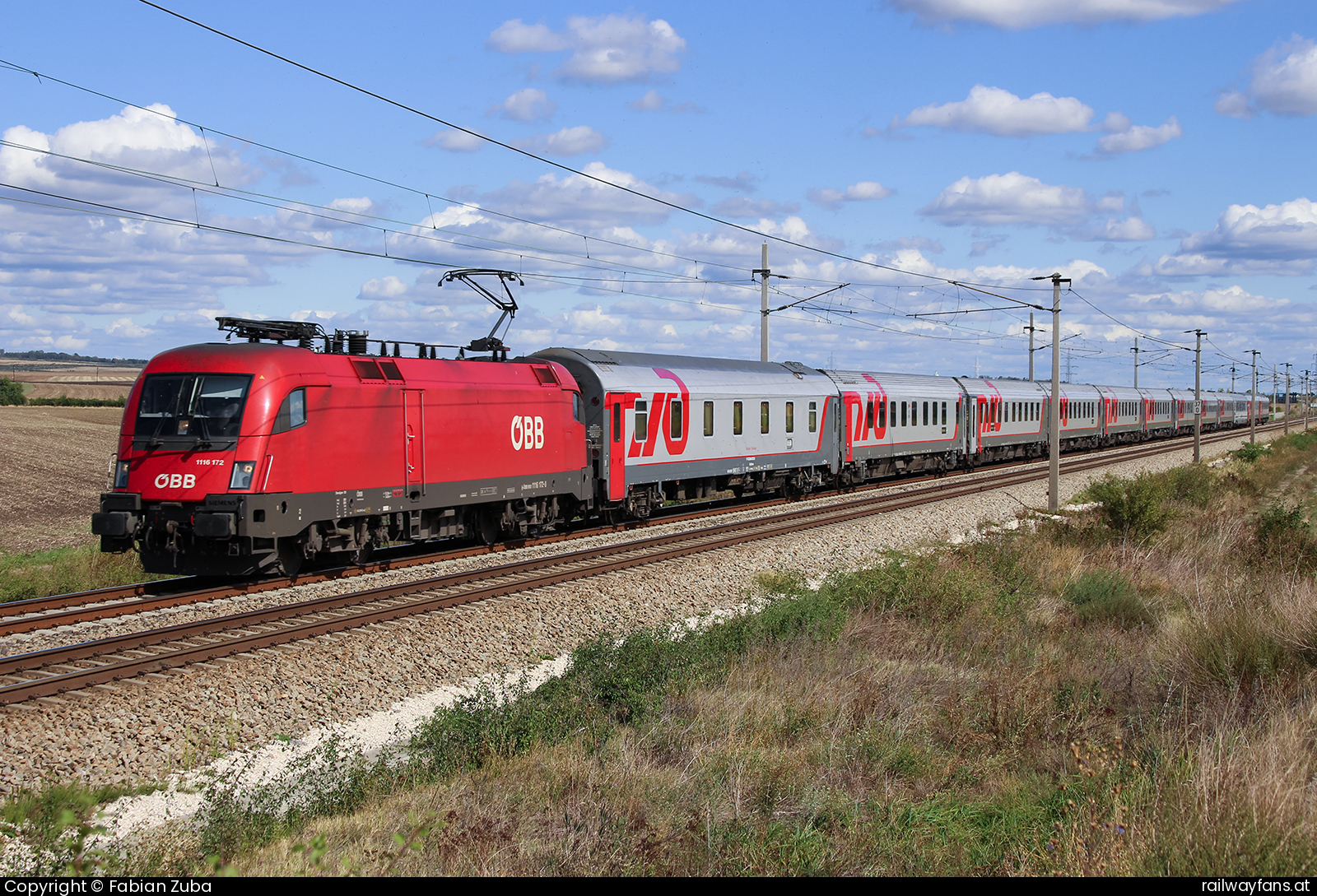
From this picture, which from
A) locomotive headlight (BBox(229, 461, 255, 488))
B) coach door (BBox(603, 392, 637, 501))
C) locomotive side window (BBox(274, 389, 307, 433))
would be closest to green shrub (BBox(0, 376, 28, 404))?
coach door (BBox(603, 392, 637, 501))

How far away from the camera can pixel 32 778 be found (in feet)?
24.3

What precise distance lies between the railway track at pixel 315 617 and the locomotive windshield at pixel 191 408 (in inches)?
102

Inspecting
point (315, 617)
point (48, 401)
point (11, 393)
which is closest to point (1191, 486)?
point (315, 617)

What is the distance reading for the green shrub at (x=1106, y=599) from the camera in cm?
1352

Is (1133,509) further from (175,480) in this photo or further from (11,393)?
(11,393)

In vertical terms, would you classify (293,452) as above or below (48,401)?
below

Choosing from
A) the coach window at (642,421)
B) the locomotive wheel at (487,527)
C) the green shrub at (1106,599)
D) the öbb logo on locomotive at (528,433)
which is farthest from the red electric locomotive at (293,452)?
the green shrub at (1106,599)

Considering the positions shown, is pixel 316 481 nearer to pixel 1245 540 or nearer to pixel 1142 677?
Answer: pixel 1142 677

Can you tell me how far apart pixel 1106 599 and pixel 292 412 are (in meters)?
11.7

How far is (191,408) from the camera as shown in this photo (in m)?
13.5

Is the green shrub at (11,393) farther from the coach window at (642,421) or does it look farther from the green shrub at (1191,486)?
the green shrub at (1191,486)

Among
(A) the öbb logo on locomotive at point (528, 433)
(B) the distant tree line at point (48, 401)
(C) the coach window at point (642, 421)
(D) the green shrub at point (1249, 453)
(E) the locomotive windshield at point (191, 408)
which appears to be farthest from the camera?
(B) the distant tree line at point (48, 401)
